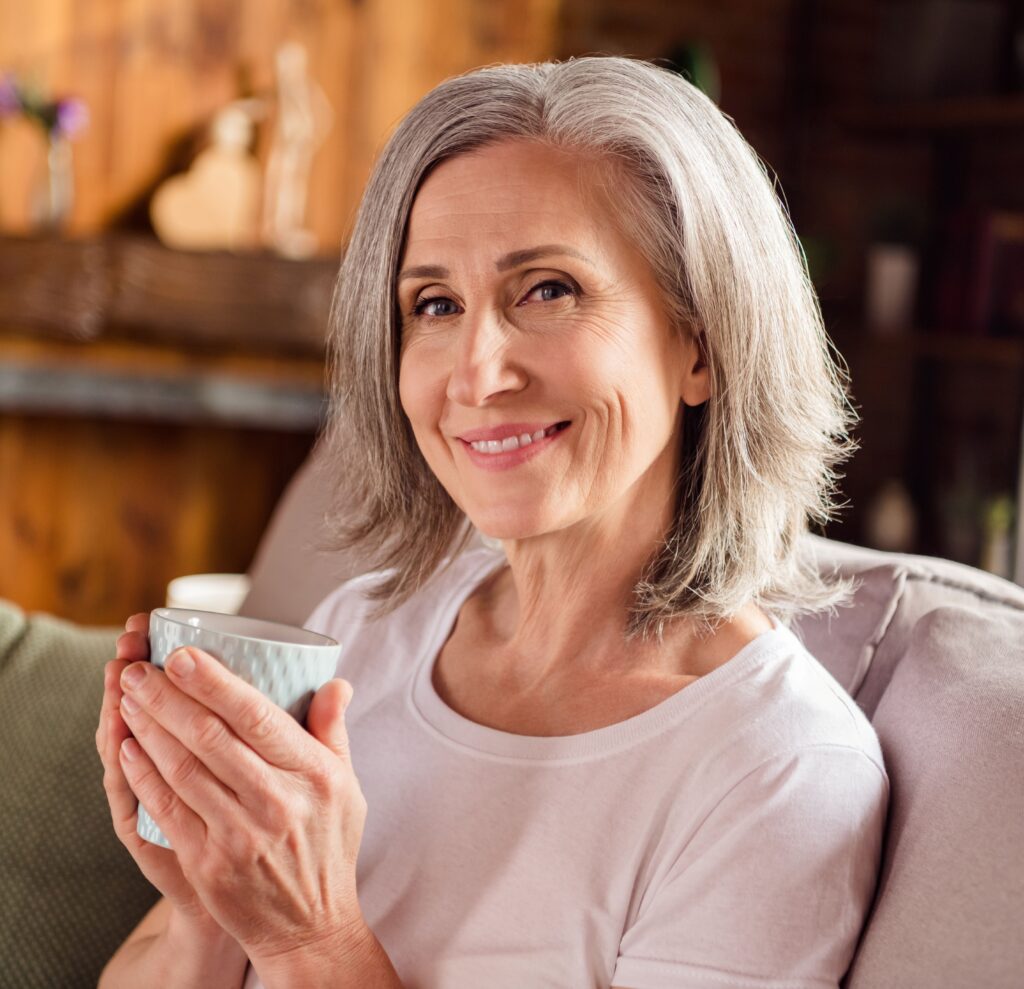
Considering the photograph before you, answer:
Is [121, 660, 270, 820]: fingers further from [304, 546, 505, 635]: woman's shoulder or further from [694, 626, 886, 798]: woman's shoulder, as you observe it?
[304, 546, 505, 635]: woman's shoulder

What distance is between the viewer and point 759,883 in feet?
2.75

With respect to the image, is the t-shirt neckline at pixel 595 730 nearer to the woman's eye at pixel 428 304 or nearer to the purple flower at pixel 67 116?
the woman's eye at pixel 428 304

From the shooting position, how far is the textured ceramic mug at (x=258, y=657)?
0.80m

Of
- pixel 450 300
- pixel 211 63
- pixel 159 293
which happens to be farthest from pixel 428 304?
pixel 211 63

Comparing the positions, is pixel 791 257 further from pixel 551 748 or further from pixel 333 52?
pixel 333 52

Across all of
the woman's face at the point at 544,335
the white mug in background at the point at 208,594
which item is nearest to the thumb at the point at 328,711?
the woman's face at the point at 544,335

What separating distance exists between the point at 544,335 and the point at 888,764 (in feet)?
1.34

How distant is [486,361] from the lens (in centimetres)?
98

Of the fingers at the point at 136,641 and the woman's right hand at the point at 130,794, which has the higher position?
the fingers at the point at 136,641

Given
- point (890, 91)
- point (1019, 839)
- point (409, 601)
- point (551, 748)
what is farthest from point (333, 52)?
point (1019, 839)

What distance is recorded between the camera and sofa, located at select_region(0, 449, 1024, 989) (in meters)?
0.81

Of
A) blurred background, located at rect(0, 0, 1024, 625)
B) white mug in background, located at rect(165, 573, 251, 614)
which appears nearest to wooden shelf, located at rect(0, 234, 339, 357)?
blurred background, located at rect(0, 0, 1024, 625)

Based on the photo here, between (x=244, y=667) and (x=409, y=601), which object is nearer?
(x=244, y=667)

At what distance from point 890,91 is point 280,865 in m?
3.38
